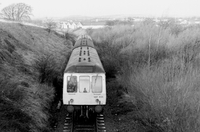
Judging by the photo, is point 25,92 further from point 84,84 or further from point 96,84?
point 96,84

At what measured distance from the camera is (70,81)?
857 cm

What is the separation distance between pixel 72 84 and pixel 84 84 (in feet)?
1.76

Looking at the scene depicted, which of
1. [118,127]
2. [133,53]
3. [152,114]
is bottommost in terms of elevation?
[118,127]

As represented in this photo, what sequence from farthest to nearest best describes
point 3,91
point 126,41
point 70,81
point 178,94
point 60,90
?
point 126,41
point 60,90
point 70,81
point 3,91
point 178,94

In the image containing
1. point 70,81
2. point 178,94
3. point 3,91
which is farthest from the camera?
point 70,81

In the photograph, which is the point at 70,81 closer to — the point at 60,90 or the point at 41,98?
the point at 41,98

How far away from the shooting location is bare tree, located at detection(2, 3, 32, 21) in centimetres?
5669

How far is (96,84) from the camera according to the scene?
8.62 meters

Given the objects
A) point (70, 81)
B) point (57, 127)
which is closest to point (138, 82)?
point (70, 81)

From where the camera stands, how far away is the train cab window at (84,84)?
855 centimetres

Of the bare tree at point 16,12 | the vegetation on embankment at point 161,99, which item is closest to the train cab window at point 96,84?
the vegetation on embankment at point 161,99

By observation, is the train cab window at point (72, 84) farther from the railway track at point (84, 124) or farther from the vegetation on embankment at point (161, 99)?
the vegetation on embankment at point (161, 99)

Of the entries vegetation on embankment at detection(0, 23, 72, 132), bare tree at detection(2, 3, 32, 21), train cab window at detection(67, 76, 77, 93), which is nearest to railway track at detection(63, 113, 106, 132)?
vegetation on embankment at detection(0, 23, 72, 132)

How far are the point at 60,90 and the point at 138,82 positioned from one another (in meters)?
6.35
